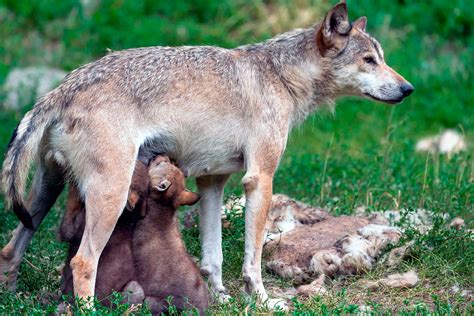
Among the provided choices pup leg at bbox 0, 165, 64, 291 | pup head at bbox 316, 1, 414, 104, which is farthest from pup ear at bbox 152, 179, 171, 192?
pup head at bbox 316, 1, 414, 104

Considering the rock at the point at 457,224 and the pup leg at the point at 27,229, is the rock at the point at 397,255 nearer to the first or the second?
the rock at the point at 457,224

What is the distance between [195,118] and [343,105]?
24.7 feet

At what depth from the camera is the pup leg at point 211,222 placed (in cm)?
839

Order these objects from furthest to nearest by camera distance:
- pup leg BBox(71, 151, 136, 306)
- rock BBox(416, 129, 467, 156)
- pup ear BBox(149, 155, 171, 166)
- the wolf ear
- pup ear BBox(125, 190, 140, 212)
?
rock BBox(416, 129, 467, 156), the wolf ear, pup ear BBox(149, 155, 171, 166), pup ear BBox(125, 190, 140, 212), pup leg BBox(71, 151, 136, 306)

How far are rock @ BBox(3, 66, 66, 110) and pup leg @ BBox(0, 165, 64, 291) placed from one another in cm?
553

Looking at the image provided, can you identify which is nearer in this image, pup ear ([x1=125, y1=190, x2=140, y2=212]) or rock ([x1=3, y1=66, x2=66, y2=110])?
pup ear ([x1=125, y1=190, x2=140, y2=212])

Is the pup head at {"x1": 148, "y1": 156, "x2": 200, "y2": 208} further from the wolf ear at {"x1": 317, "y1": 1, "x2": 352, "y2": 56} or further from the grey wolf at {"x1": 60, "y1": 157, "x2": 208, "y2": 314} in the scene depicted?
the wolf ear at {"x1": 317, "y1": 1, "x2": 352, "y2": 56}

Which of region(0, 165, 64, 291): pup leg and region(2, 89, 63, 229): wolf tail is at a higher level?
region(2, 89, 63, 229): wolf tail

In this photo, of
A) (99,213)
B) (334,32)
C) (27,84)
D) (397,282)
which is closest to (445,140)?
(27,84)

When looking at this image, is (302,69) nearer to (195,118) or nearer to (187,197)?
(195,118)

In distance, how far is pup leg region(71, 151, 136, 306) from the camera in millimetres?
7352

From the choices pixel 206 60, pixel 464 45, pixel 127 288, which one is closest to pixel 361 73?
pixel 206 60

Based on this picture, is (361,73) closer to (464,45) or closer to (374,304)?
(374,304)

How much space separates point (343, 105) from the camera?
15.2m
